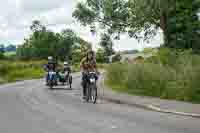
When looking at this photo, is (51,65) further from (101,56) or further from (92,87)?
(101,56)

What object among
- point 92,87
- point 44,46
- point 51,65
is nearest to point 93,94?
point 92,87

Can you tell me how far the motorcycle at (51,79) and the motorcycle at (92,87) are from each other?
896 cm

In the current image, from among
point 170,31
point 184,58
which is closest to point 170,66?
point 184,58

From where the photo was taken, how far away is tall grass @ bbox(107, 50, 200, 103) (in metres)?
16.2

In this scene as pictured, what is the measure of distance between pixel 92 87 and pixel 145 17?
2870cm

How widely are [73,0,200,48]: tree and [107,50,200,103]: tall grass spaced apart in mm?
16683

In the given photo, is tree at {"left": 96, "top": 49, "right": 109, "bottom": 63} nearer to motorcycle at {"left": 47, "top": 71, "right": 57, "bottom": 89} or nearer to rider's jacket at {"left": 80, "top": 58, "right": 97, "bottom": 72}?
motorcycle at {"left": 47, "top": 71, "right": 57, "bottom": 89}

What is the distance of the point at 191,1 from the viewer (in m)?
46.0

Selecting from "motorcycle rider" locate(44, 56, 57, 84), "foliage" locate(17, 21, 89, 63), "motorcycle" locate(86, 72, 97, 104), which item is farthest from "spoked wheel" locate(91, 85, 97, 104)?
"foliage" locate(17, 21, 89, 63)

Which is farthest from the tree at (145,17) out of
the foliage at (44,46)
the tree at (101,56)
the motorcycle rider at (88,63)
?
the foliage at (44,46)

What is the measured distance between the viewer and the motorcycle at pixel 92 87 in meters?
17.3

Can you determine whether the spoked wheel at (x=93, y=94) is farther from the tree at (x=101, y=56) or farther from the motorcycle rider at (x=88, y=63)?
the tree at (x=101, y=56)

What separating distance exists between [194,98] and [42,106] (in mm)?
5266

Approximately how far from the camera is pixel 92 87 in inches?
690
